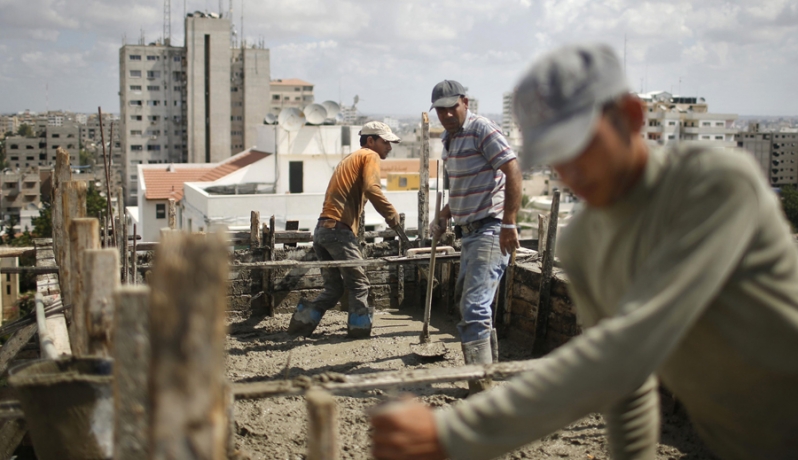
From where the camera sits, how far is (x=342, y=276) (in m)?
7.72

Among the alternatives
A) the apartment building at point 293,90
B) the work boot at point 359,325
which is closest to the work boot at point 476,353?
the work boot at point 359,325

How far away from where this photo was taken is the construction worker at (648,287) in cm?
155

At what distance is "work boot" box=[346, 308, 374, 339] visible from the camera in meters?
7.62

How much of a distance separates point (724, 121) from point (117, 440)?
140143 millimetres

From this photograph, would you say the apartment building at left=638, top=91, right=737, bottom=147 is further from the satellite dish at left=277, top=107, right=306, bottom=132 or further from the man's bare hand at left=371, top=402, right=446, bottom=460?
the man's bare hand at left=371, top=402, right=446, bottom=460

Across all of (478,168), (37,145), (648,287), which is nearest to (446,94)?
(478,168)

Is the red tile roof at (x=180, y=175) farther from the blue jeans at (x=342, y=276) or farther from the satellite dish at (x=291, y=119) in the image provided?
the blue jeans at (x=342, y=276)

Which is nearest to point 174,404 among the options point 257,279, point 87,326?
point 87,326

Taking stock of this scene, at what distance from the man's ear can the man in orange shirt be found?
5.85 m

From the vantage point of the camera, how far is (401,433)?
5.43 ft

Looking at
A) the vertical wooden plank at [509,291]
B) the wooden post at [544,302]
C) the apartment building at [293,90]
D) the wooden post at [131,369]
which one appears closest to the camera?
the wooden post at [131,369]

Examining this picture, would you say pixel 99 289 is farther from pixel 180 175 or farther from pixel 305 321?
pixel 180 175

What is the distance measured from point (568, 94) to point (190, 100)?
8881 cm

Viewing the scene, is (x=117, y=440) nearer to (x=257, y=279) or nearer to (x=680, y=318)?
(x=680, y=318)
